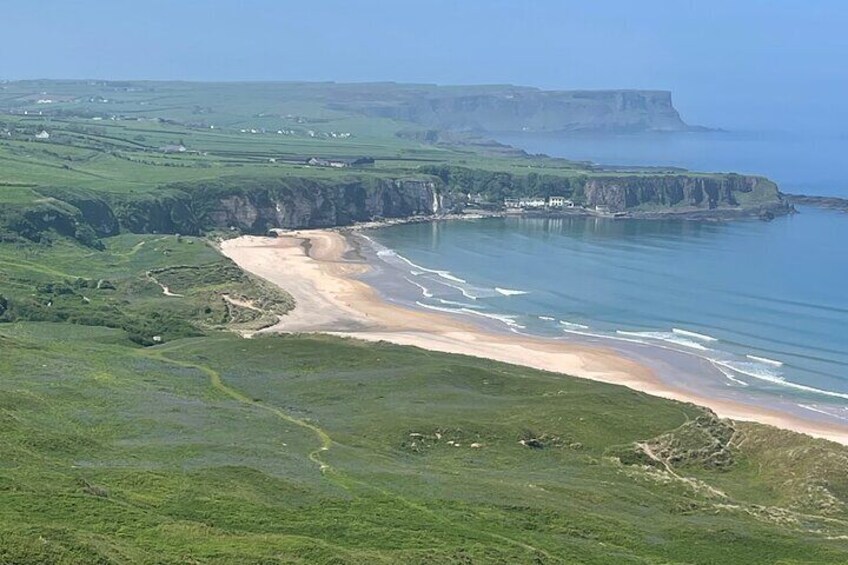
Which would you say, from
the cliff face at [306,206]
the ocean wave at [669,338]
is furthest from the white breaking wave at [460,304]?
the cliff face at [306,206]

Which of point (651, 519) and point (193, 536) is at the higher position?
point (193, 536)

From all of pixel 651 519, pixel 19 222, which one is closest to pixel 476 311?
pixel 19 222

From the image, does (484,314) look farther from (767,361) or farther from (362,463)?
(362,463)

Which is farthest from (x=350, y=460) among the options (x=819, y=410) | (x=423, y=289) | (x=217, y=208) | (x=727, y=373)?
(x=217, y=208)

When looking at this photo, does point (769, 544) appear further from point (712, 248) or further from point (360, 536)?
point (712, 248)

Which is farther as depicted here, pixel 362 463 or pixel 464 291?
pixel 464 291

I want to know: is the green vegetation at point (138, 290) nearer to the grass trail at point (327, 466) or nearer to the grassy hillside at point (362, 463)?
the grassy hillside at point (362, 463)

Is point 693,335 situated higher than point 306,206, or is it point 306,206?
point 306,206
